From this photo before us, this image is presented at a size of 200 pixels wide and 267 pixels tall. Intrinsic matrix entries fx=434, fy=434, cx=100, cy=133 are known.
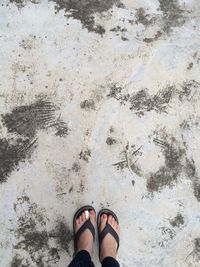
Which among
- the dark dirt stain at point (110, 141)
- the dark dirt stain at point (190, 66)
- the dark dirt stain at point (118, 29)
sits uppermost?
the dark dirt stain at point (118, 29)

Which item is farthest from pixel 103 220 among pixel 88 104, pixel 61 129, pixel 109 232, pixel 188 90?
pixel 188 90

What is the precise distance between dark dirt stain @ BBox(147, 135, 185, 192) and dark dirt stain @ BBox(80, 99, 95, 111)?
48cm

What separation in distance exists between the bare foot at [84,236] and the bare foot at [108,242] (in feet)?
0.23

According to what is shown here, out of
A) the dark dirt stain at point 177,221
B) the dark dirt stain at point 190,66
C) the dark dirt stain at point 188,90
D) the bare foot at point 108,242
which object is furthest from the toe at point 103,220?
the dark dirt stain at point 190,66

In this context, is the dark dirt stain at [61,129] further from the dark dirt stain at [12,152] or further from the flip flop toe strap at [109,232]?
the flip flop toe strap at [109,232]

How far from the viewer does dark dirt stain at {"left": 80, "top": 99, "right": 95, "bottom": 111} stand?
9.43 ft

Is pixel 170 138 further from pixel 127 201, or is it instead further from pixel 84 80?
pixel 84 80

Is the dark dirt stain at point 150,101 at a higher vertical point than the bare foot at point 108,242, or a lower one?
higher

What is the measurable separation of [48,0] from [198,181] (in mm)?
1598

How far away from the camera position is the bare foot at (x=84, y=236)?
271cm

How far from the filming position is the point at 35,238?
2.70m

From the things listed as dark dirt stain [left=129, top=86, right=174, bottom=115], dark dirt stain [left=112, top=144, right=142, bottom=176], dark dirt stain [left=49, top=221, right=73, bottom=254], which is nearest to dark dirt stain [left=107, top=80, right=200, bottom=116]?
dark dirt stain [left=129, top=86, right=174, bottom=115]

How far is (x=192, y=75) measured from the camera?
2.99m

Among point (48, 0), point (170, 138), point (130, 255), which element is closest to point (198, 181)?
point (170, 138)
